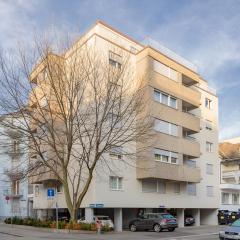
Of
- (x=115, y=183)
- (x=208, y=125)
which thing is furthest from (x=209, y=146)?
(x=115, y=183)

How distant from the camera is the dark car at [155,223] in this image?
33819 mm

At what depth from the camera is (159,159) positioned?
39.3 meters

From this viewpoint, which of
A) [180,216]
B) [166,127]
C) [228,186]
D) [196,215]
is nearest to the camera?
[166,127]

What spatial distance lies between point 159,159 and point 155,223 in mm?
6834

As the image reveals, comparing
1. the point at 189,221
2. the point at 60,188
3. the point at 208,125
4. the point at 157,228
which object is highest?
the point at 208,125

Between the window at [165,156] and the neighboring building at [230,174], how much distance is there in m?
18.9

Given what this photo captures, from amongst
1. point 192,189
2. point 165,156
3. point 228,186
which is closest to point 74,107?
point 165,156

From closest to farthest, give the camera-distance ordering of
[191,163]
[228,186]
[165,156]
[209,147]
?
[165,156] < [191,163] < [209,147] < [228,186]

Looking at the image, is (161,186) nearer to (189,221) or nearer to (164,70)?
(189,221)

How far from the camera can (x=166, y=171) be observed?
39.4 meters

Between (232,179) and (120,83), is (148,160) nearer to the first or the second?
(120,83)

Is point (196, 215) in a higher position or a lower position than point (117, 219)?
lower

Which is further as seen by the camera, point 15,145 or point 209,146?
point 209,146

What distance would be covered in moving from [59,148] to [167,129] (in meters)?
11.9
